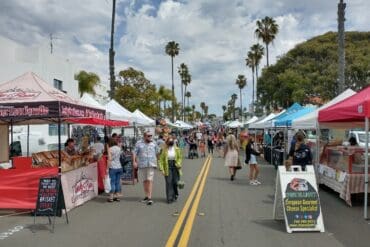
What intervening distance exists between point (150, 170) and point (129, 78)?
41.8m

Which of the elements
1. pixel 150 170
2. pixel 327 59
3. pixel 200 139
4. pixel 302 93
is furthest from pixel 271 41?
pixel 150 170

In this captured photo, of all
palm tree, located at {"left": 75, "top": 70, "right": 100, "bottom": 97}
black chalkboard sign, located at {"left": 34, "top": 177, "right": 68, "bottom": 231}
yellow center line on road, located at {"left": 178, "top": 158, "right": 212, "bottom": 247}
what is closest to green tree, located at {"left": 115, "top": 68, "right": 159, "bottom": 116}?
palm tree, located at {"left": 75, "top": 70, "right": 100, "bottom": 97}

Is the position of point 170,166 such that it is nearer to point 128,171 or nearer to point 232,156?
point 128,171

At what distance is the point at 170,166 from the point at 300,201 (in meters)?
4.38

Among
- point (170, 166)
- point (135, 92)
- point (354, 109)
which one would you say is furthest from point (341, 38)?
point (135, 92)

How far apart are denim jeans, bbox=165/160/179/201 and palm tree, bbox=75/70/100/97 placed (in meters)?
46.6

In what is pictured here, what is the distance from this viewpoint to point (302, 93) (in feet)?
142

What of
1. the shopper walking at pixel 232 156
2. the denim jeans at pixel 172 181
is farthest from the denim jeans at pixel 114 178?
the shopper walking at pixel 232 156

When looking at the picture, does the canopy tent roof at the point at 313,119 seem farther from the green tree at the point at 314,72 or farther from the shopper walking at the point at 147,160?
the green tree at the point at 314,72

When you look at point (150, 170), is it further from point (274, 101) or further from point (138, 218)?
point (274, 101)

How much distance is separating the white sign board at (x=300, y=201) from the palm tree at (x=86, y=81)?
50.5 m

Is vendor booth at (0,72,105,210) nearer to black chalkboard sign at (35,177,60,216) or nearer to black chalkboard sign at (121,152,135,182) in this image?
black chalkboard sign at (35,177,60,216)

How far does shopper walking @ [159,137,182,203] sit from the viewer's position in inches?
484

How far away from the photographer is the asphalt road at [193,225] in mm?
8000
